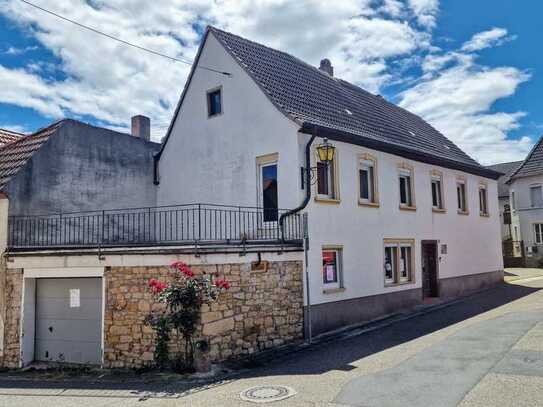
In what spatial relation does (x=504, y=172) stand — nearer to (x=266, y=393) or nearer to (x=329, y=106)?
(x=329, y=106)

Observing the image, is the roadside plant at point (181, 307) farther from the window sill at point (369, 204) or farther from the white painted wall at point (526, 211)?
the white painted wall at point (526, 211)

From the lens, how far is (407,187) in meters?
17.5

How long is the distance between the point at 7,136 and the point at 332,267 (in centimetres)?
1192

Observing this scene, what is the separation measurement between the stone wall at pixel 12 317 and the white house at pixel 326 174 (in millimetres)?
5970

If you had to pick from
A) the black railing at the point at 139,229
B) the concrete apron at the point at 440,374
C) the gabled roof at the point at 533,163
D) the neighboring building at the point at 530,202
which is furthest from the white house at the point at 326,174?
the gabled roof at the point at 533,163

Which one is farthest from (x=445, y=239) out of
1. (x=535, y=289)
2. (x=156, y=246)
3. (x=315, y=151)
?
(x=156, y=246)

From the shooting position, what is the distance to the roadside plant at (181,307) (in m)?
9.34

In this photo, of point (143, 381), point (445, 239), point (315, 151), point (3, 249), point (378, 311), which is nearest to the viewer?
point (143, 381)

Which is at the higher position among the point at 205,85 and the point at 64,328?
the point at 205,85

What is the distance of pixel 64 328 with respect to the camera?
11.6 meters

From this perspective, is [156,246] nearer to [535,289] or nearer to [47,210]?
[47,210]

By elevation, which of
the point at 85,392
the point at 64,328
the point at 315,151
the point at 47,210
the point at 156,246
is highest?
the point at 315,151

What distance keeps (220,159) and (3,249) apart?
6.58 meters

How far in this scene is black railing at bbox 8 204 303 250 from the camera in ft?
40.5
